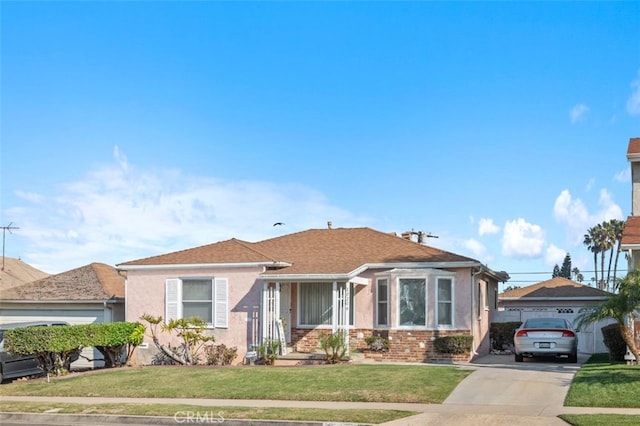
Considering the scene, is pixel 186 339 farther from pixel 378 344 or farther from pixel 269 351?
pixel 378 344

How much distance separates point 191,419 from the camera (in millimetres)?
13734

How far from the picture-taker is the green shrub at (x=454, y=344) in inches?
888

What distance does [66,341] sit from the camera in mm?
20844

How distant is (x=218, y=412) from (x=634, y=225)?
1454 cm

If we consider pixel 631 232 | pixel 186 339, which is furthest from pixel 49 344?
pixel 631 232

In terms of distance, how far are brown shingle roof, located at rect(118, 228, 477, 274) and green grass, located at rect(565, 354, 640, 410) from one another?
6.57 metres

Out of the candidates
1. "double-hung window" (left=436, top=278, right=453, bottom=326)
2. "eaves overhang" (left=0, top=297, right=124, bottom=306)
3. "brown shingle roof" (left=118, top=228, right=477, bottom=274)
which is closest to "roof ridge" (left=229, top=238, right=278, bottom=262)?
"brown shingle roof" (left=118, top=228, right=477, bottom=274)

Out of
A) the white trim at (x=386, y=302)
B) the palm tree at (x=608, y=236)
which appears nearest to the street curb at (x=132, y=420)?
the white trim at (x=386, y=302)

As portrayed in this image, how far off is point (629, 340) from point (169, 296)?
1390cm

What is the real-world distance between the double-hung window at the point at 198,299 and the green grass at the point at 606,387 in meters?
11.1

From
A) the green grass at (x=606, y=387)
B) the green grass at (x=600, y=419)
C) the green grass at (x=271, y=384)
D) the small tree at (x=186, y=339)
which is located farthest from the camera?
the small tree at (x=186, y=339)

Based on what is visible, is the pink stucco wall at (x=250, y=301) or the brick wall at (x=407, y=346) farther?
the pink stucco wall at (x=250, y=301)

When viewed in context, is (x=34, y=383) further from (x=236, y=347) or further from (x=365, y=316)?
(x=365, y=316)

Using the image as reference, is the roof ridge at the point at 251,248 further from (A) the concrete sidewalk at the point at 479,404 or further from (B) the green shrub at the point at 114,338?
(A) the concrete sidewalk at the point at 479,404
